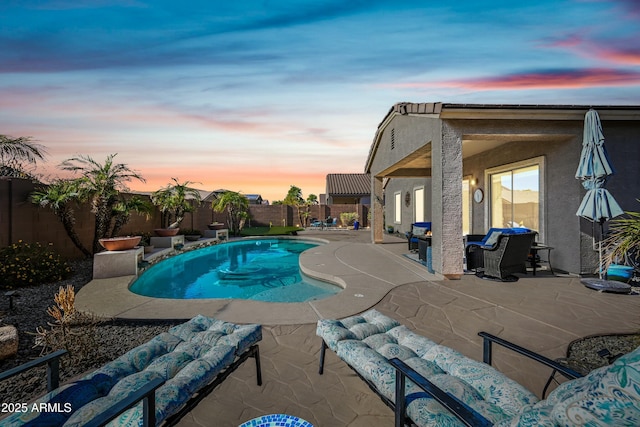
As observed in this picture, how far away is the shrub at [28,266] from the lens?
5754 millimetres

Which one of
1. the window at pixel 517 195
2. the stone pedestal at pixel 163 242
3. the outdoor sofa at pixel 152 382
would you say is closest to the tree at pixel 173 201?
the stone pedestal at pixel 163 242

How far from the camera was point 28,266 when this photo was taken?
606cm

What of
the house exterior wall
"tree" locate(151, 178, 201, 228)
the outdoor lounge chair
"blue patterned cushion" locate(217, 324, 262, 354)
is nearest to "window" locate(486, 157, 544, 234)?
the outdoor lounge chair

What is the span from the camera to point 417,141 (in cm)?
787

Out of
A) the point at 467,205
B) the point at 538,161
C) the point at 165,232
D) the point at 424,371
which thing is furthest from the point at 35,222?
the point at 467,205

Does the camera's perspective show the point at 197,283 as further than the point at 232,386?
Yes

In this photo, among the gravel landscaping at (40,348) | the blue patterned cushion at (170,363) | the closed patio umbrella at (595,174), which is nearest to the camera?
the blue patterned cushion at (170,363)

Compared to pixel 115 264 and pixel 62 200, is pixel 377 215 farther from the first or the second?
pixel 62 200

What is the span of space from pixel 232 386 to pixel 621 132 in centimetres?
912

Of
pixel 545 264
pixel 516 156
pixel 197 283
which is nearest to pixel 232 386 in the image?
pixel 197 283

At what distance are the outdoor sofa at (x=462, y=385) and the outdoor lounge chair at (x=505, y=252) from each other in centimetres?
431

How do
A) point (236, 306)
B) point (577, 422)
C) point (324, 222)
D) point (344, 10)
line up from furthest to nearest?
point (324, 222), point (344, 10), point (236, 306), point (577, 422)

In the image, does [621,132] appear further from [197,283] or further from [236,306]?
[197,283]

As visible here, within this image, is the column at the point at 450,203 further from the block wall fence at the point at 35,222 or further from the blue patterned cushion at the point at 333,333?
the block wall fence at the point at 35,222
